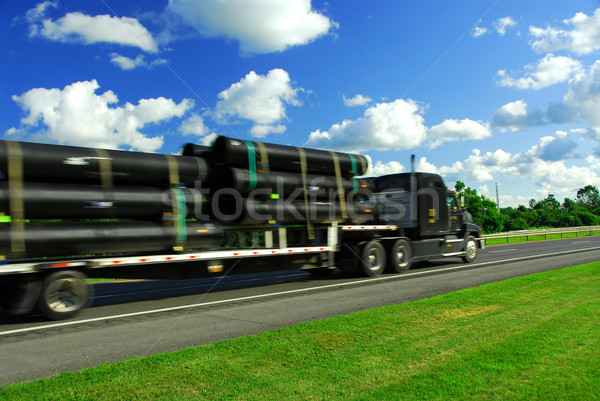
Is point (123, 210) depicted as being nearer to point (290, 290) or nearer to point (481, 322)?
point (290, 290)

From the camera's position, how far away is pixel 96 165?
8.85 m

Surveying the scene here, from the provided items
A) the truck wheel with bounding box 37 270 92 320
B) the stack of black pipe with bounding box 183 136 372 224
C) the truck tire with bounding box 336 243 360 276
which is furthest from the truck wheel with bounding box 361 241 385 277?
the truck wheel with bounding box 37 270 92 320

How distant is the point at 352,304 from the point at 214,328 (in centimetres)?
296

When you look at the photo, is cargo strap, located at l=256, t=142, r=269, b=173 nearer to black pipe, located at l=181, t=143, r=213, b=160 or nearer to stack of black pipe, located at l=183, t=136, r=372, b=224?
stack of black pipe, located at l=183, t=136, r=372, b=224

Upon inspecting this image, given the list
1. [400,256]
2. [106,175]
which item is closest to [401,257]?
[400,256]

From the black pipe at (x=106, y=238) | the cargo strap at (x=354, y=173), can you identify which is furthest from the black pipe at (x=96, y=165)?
the cargo strap at (x=354, y=173)

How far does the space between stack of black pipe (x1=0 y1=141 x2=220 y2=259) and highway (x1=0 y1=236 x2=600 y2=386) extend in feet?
4.16

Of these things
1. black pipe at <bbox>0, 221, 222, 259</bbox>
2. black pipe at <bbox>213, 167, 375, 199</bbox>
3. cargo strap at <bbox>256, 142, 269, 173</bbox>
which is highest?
cargo strap at <bbox>256, 142, 269, 173</bbox>

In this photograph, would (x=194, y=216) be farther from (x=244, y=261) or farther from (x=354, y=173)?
(x=354, y=173)

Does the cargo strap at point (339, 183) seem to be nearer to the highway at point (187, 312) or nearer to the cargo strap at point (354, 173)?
the cargo strap at point (354, 173)

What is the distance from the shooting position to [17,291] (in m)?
7.88

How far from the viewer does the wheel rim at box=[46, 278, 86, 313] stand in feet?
26.5

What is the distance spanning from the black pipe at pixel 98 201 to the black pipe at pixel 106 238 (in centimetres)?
22

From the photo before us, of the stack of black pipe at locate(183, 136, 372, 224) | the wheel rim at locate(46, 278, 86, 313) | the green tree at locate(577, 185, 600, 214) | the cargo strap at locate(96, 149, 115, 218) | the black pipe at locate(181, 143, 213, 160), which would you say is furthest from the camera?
the green tree at locate(577, 185, 600, 214)
